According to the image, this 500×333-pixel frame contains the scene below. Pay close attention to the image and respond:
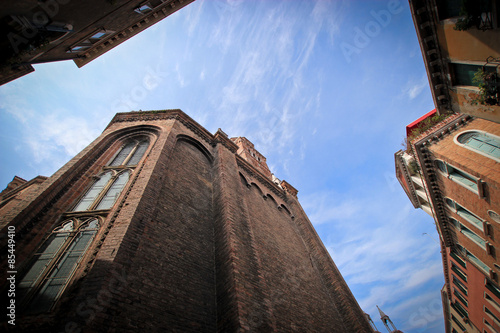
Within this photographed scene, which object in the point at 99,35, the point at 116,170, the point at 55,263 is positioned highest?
the point at 99,35

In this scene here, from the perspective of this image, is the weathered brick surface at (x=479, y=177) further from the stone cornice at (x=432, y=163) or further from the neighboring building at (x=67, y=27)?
the neighboring building at (x=67, y=27)

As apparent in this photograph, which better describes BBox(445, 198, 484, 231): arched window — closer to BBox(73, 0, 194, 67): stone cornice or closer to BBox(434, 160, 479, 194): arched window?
BBox(434, 160, 479, 194): arched window

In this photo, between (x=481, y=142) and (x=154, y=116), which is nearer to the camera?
(x=481, y=142)

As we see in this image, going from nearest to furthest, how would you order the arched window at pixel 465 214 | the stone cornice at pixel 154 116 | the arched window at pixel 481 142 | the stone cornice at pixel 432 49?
the stone cornice at pixel 432 49 → the arched window at pixel 481 142 → the arched window at pixel 465 214 → the stone cornice at pixel 154 116

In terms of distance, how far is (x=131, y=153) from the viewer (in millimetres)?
9422

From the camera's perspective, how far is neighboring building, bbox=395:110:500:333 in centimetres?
946

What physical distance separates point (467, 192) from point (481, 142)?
2508 millimetres

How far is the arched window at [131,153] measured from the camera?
29.4ft

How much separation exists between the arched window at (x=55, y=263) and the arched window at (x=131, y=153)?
3.34m

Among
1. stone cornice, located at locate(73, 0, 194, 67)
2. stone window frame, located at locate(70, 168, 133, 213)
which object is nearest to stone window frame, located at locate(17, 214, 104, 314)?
stone window frame, located at locate(70, 168, 133, 213)

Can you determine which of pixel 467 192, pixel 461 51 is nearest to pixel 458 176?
pixel 467 192

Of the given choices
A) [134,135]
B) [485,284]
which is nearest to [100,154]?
[134,135]

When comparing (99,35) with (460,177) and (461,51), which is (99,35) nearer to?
(461,51)

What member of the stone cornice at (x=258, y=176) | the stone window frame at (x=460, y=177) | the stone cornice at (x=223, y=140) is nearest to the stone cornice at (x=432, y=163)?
the stone window frame at (x=460, y=177)
